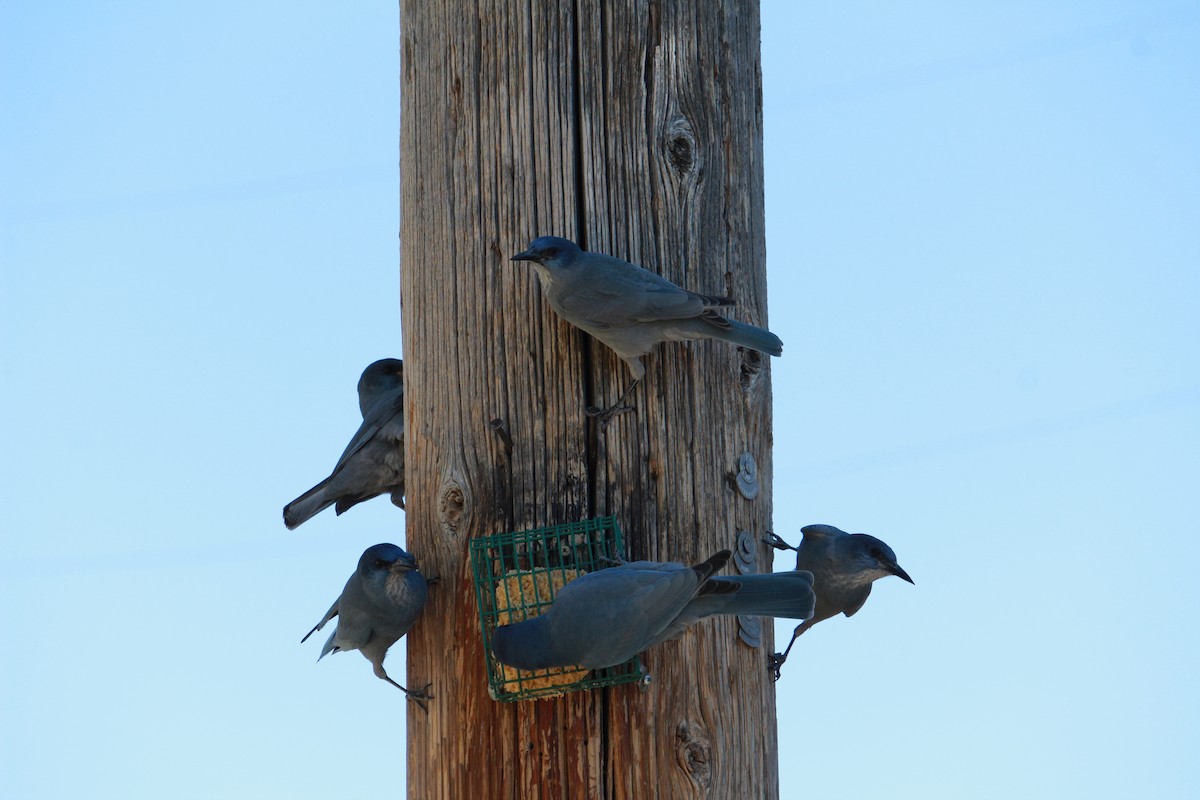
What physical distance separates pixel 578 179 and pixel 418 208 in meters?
0.46

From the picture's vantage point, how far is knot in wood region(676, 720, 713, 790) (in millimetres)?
3008

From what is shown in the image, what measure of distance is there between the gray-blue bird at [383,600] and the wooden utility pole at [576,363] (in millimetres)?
65

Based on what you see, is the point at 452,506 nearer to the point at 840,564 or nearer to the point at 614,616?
the point at 614,616

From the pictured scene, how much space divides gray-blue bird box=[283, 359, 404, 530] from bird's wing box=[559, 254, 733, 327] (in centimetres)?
111

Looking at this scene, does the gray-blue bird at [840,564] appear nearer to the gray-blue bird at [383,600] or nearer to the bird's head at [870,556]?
the bird's head at [870,556]

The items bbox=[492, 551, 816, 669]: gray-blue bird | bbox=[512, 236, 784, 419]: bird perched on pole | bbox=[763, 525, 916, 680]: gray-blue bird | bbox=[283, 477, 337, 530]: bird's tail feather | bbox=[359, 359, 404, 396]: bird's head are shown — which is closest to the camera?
bbox=[492, 551, 816, 669]: gray-blue bird

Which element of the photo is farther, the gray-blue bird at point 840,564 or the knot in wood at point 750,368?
the gray-blue bird at point 840,564

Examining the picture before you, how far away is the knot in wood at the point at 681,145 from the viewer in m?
3.36

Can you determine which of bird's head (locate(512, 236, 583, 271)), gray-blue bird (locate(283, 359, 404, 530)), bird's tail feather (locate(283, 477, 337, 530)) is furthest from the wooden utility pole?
bird's tail feather (locate(283, 477, 337, 530))

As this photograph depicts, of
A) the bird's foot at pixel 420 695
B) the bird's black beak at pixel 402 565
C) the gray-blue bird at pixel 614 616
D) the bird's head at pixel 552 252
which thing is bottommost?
the bird's foot at pixel 420 695

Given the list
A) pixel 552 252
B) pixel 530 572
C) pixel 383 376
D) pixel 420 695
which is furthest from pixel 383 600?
pixel 383 376

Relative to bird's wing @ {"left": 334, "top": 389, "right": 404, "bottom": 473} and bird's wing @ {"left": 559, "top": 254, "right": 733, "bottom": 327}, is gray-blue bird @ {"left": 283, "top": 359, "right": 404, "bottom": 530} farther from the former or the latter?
bird's wing @ {"left": 559, "top": 254, "right": 733, "bottom": 327}

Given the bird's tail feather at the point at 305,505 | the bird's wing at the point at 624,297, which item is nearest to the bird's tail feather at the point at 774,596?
the bird's wing at the point at 624,297

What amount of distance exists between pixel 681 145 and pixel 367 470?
57.3 inches
